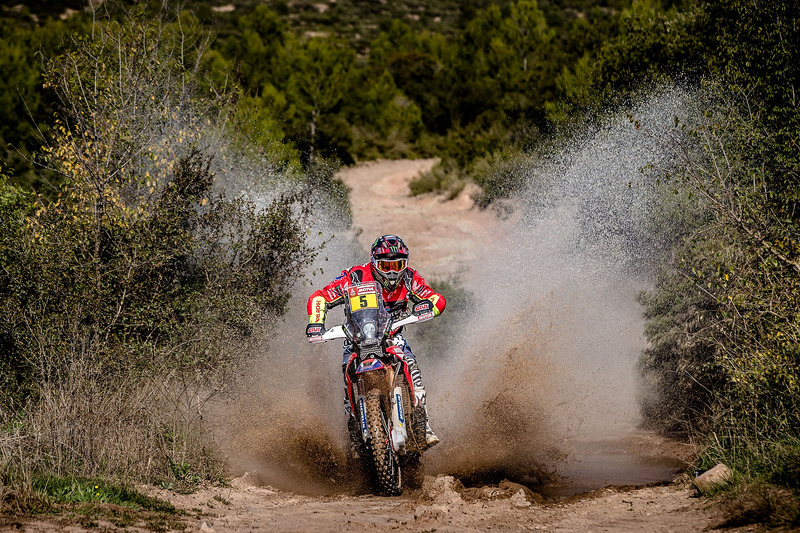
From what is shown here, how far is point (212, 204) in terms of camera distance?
43.6 ft

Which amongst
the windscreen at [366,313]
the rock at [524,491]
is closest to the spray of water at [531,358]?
the rock at [524,491]

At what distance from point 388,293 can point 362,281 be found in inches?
22.8

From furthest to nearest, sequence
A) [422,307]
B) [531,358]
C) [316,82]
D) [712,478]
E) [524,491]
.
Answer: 1. [316,82]
2. [531,358]
3. [422,307]
4. [524,491]
5. [712,478]

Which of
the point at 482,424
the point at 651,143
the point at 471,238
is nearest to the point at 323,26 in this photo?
the point at 471,238

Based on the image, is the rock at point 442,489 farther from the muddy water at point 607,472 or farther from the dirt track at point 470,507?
the muddy water at point 607,472

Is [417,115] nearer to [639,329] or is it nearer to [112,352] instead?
[639,329]

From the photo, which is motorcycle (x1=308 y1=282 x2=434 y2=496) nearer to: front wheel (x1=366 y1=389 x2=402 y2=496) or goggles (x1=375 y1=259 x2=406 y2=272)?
front wheel (x1=366 y1=389 x2=402 y2=496)

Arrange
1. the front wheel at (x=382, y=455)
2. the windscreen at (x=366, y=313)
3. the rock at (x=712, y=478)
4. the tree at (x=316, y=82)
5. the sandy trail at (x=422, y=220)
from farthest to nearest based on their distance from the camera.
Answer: the tree at (x=316, y=82) < the sandy trail at (x=422, y=220) < the windscreen at (x=366, y=313) < the front wheel at (x=382, y=455) < the rock at (x=712, y=478)

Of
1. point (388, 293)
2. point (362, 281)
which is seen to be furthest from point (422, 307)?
point (362, 281)

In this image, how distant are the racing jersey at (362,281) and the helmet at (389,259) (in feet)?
0.59

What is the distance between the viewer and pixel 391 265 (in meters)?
10.4

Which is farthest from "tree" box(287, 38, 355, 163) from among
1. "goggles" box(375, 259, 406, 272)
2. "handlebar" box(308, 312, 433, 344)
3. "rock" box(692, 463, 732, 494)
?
"rock" box(692, 463, 732, 494)

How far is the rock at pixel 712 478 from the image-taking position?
7684mm

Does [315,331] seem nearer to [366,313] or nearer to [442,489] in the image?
[366,313]
